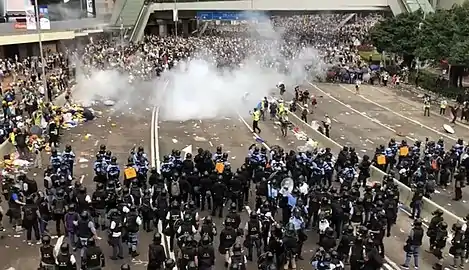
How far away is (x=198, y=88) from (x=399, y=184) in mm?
19865

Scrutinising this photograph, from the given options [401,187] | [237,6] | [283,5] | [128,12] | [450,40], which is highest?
[283,5]

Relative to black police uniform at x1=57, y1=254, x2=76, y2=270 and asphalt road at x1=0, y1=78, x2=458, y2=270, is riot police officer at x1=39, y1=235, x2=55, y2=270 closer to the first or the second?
black police uniform at x1=57, y1=254, x2=76, y2=270

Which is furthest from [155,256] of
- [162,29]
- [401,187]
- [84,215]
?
[162,29]

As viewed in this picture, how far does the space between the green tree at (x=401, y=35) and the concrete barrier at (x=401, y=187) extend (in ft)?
65.5

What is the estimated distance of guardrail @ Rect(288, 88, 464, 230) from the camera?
15477 mm

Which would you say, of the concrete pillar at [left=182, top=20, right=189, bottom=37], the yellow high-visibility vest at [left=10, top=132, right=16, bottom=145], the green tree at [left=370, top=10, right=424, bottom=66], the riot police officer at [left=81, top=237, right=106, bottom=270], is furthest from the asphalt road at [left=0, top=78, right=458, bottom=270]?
the concrete pillar at [left=182, top=20, right=189, bottom=37]

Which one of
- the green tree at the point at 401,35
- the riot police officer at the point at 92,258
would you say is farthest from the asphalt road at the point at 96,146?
the green tree at the point at 401,35

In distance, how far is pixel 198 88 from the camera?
35.3 meters

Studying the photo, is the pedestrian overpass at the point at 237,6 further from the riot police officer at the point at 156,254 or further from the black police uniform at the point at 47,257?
the black police uniform at the point at 47,257

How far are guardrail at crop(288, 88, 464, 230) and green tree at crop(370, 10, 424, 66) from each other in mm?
19460

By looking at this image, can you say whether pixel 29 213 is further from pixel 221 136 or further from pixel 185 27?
pixel 185 27

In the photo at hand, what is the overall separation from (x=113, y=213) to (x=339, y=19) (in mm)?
86166

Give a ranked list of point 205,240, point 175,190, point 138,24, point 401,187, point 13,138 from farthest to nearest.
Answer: point 138,24 → point 13,138 → point 401,187 → point 175,190 → point 205,240

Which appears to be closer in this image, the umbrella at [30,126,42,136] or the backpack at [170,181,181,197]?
the backpack at [170,181,181,197]
